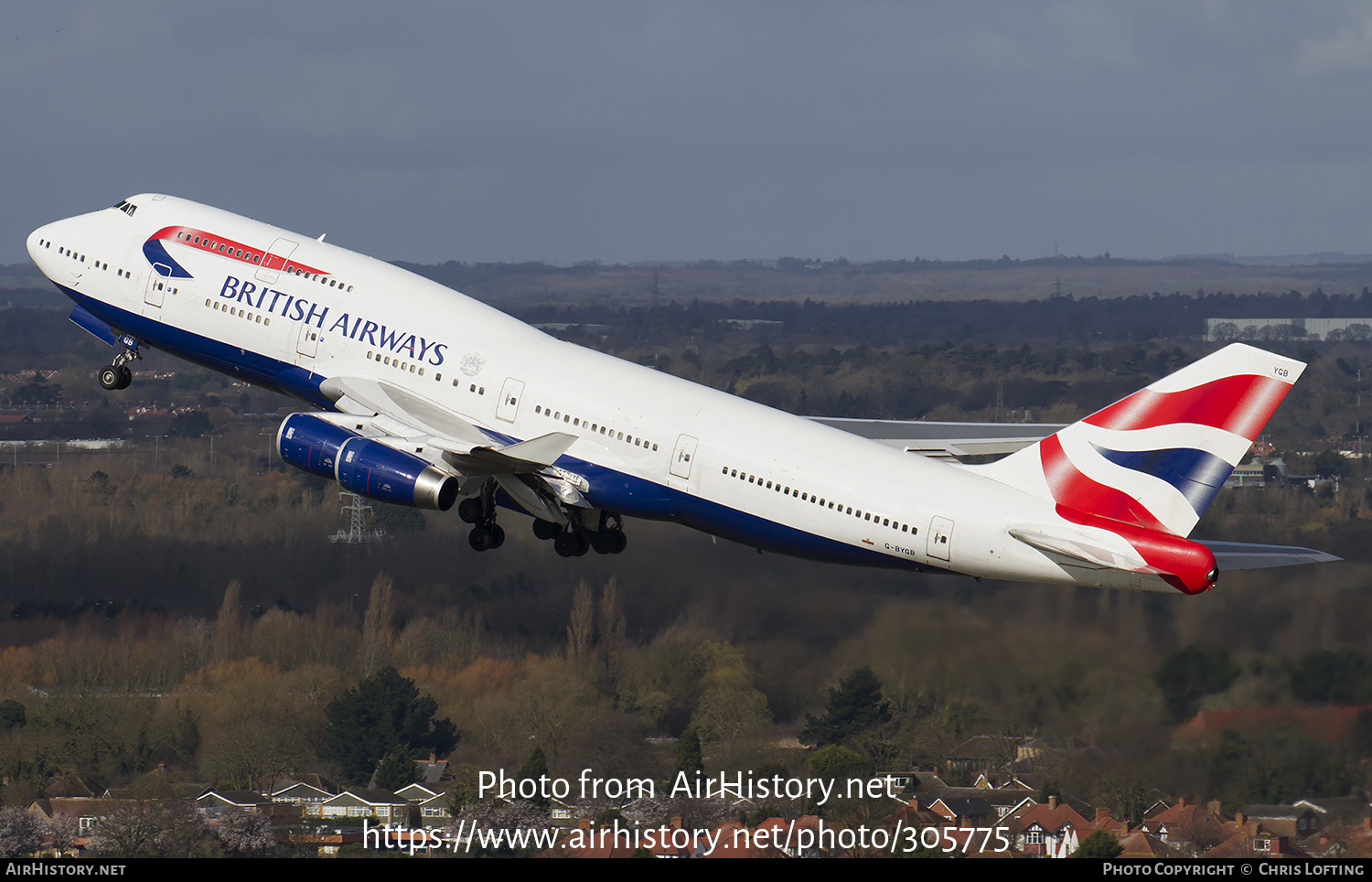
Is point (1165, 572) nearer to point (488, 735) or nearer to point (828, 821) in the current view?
point (828, 821)

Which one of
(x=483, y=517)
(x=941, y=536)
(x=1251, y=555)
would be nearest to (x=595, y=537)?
(x=483, y=517)

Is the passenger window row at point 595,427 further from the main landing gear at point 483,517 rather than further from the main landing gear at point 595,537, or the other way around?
the main landing gear at point 595,537

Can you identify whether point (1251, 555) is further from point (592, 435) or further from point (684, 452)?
point (592, 435)

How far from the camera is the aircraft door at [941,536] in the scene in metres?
36.8

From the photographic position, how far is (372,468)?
3988 cm

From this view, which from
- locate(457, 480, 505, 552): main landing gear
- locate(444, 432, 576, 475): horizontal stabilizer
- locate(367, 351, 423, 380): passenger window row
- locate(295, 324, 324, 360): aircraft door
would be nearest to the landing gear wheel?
locate(457, 480, 505, 552): main landing gear

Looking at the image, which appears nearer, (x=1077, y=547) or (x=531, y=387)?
(x=1077, y=547)

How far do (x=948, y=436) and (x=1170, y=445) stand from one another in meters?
10.8

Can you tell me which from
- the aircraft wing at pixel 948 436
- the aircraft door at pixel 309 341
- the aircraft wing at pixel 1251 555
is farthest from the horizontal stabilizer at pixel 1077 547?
the aircraft door at pixel 309 341

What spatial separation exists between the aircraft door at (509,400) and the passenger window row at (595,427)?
20.1 inches

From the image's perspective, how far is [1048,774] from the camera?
5781cm

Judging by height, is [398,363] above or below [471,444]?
above

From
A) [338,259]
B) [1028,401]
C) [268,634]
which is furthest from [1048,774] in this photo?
[1028,401]

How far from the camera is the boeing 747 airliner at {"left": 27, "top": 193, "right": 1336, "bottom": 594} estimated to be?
3569cm
